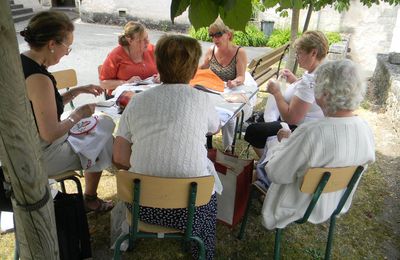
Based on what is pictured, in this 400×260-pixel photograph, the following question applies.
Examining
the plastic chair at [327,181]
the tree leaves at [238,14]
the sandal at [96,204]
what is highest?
the tree leaves at [238,14]

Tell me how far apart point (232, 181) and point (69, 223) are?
1054 mm

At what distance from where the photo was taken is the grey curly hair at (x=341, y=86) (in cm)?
182

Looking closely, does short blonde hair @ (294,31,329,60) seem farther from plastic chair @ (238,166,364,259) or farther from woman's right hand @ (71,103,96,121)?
woman's right hand @ (71,103,96,121)

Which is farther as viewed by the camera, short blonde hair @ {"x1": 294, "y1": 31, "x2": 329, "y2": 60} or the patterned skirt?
short blonde hair @ {"x1": 294, "y1": 31, "x2": 329, "y2": 60}

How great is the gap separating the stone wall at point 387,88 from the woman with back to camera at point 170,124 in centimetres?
396

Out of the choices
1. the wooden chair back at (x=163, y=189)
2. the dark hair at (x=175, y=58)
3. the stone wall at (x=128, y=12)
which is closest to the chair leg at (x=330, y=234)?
the wooden chair back at (x=163, y=189)

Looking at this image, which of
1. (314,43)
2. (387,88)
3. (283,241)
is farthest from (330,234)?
(387,88)

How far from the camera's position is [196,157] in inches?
70.1

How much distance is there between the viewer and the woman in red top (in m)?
3.40

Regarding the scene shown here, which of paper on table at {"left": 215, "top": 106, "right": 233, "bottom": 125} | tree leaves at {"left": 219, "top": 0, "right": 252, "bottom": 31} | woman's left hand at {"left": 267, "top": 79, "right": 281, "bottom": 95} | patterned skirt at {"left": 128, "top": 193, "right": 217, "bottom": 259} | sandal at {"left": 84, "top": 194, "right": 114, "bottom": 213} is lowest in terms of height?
sandal at {"left": 84, "top": 194, "right": 114, "bottom": 213}

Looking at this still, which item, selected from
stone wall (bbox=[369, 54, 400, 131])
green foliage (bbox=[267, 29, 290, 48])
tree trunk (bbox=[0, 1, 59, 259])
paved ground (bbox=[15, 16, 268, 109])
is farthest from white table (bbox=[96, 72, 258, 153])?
green foliage (bbox=[267, 29, 290, 48])

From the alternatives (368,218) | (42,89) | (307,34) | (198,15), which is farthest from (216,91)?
(198,15)

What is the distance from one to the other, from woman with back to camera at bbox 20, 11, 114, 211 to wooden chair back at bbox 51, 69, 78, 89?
1.07 m

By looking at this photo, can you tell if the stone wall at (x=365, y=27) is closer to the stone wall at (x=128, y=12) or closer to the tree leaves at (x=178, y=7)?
the stone wall at (x=128, y=12)
